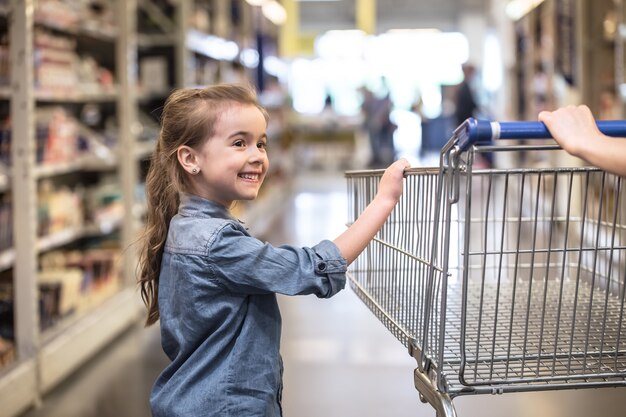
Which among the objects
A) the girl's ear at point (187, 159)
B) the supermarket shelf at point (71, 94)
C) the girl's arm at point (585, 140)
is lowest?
the girl's ear at point (187, 159)

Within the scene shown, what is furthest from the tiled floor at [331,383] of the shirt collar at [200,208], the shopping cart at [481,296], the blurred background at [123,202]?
the shirt collar at [200,208]

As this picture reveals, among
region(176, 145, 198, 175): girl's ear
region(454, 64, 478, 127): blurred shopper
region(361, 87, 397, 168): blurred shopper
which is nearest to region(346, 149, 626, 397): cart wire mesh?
region(176, 145, 198, 175): girl's ear

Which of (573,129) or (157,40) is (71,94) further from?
(573,129)

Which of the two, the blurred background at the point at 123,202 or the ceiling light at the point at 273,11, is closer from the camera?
the blurred background at the point at 123,202

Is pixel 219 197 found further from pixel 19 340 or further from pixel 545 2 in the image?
pixel 545 2

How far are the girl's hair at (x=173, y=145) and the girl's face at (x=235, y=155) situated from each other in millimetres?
21

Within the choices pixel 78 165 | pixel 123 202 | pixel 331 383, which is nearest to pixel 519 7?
pixel 123 202

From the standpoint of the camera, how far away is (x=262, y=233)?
8203mm

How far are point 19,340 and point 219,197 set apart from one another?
1962 millimetres

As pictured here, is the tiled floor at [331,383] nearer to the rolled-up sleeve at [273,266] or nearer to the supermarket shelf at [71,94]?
the supermarket shelf at [71,94]

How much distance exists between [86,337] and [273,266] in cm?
261

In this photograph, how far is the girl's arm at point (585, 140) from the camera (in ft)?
5.02

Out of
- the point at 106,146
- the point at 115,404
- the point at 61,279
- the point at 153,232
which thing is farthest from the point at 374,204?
the point at 106,146

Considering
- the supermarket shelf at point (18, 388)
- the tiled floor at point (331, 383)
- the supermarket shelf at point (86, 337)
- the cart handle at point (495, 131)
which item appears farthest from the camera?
the supermarket shelf at point (86, 337)
